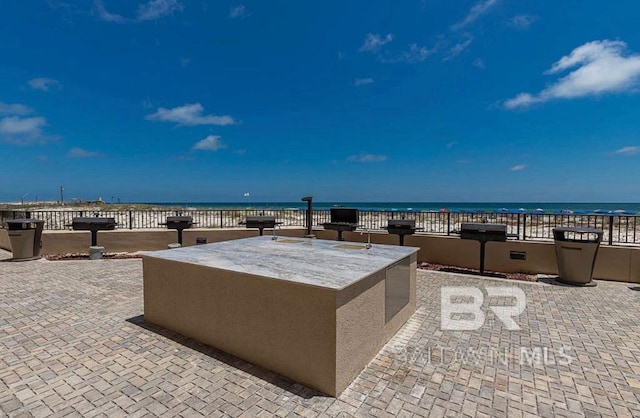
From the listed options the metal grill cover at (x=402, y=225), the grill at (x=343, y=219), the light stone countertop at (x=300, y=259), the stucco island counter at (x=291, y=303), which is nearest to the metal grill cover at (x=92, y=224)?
the light stone countertop at (x=300, y=259)

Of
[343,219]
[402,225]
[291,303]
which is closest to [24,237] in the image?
[343,219]

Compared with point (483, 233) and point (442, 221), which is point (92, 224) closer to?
point (483, 233)

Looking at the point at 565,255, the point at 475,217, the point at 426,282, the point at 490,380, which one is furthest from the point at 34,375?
the point at 475,217

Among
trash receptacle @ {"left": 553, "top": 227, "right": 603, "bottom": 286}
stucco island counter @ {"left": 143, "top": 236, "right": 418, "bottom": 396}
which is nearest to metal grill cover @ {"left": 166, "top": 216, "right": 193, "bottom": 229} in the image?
stucco island counter @ {"left": 143, "top": 236, "right": 418, "bottom": 396}

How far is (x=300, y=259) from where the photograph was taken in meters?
3.90

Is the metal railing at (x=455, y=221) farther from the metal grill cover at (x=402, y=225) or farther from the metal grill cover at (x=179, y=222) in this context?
the metal grill cover at (x=179, y=222)

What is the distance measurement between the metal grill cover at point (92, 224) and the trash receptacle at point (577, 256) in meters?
10.7

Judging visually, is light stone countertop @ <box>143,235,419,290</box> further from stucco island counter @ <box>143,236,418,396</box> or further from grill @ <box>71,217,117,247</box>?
grill @ <box>71,217,117,247</box>

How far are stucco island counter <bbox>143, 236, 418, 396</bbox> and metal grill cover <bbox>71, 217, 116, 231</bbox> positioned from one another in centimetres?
558

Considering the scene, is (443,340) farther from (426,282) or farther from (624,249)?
(624,249)

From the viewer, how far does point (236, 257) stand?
4.00 meters

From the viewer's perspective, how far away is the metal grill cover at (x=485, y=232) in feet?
21.4

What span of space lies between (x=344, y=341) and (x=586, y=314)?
409 cm

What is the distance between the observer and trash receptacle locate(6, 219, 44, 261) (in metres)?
8.01
